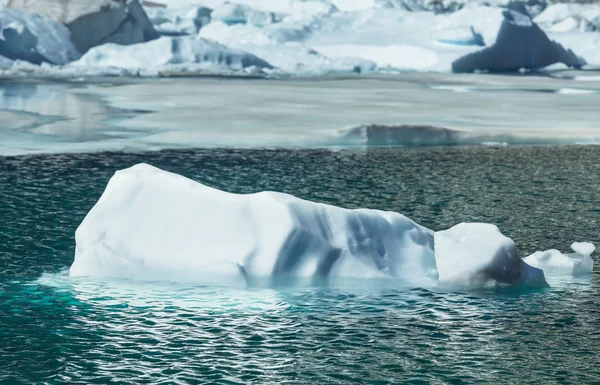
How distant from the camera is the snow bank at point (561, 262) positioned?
5859mm

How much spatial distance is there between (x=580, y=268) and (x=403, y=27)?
2450cm

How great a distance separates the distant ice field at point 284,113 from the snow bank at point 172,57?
2.84 metres

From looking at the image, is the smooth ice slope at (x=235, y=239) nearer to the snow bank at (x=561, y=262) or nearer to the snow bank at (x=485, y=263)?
the snow bank at (x=485, y=263)

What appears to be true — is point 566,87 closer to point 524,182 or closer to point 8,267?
point 524,182

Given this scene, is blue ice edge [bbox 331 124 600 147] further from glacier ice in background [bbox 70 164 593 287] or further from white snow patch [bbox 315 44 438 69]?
white snow patch [bbox 315 44 438 69]

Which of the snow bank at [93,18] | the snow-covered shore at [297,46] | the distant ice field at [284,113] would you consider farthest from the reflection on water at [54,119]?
the snow bank at [93,18]

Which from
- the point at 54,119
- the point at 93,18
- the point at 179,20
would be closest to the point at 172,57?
the point at 93,18

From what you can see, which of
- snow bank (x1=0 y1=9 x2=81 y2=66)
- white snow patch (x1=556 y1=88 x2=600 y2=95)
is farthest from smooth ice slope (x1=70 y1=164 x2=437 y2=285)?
snow bank (x1=0 y1=9 x2=81 y2=66)

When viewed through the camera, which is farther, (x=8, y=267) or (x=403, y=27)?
(x=403, y=27)

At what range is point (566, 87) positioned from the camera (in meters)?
20.7

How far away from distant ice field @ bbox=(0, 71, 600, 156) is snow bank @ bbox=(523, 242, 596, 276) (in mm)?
5994

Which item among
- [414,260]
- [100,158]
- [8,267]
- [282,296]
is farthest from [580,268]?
[100,158]

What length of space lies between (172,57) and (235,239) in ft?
65.7

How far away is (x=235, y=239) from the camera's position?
537cm
